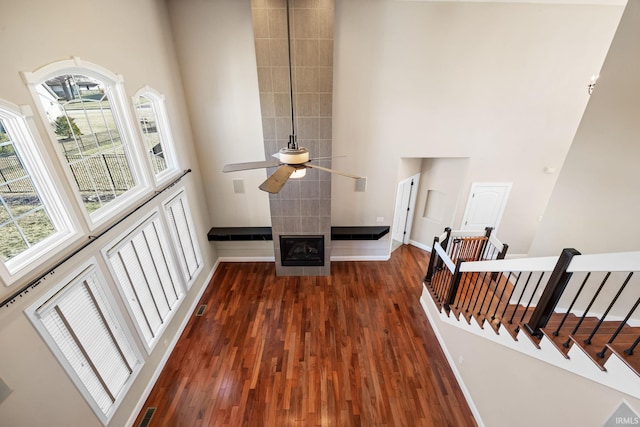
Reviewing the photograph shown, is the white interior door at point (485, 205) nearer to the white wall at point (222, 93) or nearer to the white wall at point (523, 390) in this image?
the white wall at point (523, 390)

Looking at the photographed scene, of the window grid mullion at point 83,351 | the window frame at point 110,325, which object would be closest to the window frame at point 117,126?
the window frame at point 110,325

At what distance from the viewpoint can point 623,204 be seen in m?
2.53

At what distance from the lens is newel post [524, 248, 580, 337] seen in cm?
199

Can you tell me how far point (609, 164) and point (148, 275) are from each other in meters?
5.37

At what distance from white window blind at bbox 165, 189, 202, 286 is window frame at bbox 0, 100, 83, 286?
1525 mm

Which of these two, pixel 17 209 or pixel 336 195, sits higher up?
pixel 17 209

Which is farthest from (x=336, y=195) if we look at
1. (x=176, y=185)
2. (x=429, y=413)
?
(x=429, y=413)

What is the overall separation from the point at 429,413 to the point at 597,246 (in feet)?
8.69

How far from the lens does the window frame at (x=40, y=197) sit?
6.52ft

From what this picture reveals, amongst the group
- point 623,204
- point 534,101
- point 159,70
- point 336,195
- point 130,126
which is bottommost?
point 336,195

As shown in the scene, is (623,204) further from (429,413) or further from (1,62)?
(1,62)

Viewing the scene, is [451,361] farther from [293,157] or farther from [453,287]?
[293,157]

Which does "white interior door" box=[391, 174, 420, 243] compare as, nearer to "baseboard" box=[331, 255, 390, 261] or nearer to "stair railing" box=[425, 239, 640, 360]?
"baseboard" box=[331, 255, 390, 261]

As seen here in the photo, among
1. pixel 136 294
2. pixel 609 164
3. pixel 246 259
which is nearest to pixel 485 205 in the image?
pixel 609 164
